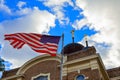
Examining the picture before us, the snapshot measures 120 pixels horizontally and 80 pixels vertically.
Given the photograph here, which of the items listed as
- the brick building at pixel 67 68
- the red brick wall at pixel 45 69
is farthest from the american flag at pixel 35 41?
the red brick wall at pixel 45 69

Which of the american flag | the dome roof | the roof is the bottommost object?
the american flag

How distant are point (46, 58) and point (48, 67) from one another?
1.30 metres

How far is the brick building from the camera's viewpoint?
22.3m

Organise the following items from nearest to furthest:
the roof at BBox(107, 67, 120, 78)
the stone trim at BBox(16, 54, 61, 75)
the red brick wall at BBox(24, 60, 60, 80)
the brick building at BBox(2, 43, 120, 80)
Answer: the brick building at BBox(2, 43, 120, 80) → the red brick wall at BBox(24, 60, 60, 80) → the stone trim at BBox(16, 54, 61, 75) → the roof at BBox(107, 67, 120, 78)

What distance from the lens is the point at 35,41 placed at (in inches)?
607

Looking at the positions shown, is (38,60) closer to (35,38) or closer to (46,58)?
(46,58)

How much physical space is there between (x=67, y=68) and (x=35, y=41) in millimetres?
9189

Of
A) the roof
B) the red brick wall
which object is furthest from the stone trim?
the roof

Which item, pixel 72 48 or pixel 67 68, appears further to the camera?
pixel 72 48

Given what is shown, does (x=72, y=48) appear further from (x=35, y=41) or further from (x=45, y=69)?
(x=35, y=41)

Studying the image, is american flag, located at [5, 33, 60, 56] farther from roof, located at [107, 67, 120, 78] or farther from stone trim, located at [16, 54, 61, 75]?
roof, located at [107, 67, 120, 78]

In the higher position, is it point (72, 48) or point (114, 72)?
point (72, 48)

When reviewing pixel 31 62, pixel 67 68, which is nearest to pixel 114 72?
pixel 67 68

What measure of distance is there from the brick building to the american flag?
26.4ft
